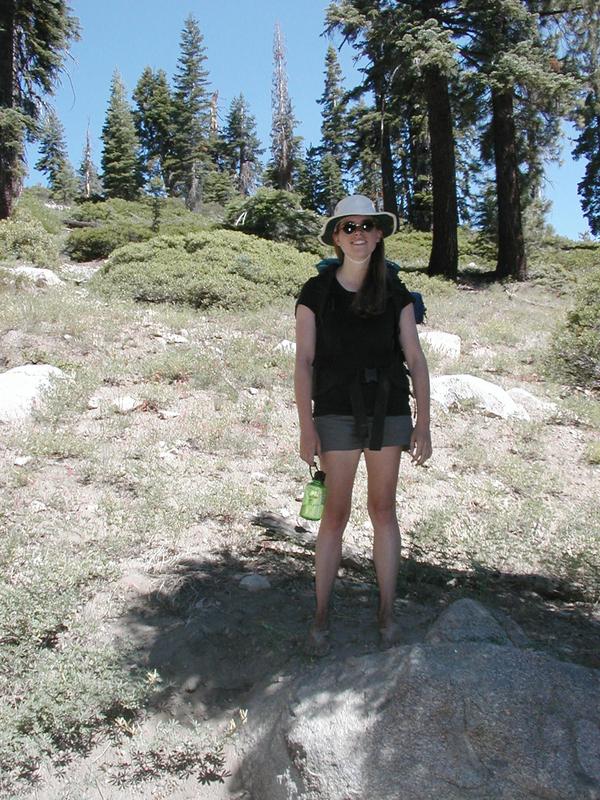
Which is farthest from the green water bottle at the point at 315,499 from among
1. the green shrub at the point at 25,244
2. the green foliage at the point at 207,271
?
the green shrub at the point at 25,244

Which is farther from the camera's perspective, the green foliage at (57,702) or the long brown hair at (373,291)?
the long brown hair at (373,291)

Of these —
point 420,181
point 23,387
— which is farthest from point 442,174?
point 420,181

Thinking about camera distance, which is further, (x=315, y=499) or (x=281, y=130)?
(x=281, y=130)

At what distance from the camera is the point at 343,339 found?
304cm

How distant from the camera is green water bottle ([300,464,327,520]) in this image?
121 inches

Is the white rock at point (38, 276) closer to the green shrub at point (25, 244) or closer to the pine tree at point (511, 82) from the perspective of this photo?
the green shrub at point (25, 244)

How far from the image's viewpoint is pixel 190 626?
3.50m

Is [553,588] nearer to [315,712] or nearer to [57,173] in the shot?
[315,712]

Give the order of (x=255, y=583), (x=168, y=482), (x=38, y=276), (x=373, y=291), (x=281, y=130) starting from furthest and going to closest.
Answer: (x=281, y=130), (x=38, y=276), (x=168, y=482), (x=255, y=583), (x=373, y=291)

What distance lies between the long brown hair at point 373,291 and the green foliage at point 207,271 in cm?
725

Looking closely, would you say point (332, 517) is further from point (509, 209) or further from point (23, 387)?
point (509, 209)

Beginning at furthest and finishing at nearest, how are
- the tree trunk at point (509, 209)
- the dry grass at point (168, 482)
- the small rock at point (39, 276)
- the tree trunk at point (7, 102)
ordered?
the tree trunk at point (509, 209), the tree trunk at point (7, 102), the small rock at point (39, 276), the dry grass at point (168, 482)

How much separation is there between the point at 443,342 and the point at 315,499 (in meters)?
6.54

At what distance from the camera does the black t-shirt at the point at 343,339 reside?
3.04 metres
